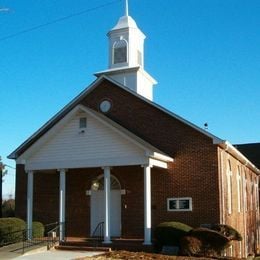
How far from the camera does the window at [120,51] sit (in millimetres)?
28344

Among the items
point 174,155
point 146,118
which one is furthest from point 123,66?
point 174,155

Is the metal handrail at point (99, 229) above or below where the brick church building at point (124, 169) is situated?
below

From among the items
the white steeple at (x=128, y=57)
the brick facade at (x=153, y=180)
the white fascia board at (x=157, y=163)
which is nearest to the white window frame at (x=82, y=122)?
the brick facade at (x=153, y=180)

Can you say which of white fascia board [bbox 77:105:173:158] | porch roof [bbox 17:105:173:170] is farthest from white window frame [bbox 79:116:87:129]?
white fascia board [bbox 77:105:173:158]

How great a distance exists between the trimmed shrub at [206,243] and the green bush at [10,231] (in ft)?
26.5

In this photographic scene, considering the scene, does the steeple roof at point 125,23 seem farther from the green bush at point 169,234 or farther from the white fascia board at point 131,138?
the green bush at point 169,234

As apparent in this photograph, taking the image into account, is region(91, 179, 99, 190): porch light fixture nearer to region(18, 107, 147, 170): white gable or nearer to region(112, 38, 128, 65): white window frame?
region(18, 107, 147, 170): white gable

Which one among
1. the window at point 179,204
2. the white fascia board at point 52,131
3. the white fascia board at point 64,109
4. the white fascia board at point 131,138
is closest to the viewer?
the white fascia board at point 131,138

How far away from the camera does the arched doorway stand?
78.9 ft

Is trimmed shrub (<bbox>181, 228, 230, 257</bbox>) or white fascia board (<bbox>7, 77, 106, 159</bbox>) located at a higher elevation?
white fascia board (<bbox>7, 77, 106, 159</bbox>)

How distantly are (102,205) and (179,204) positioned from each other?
4.06 metres

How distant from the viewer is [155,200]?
918 inches

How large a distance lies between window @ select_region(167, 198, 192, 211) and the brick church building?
1.8 inches

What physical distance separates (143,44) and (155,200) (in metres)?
10.7
